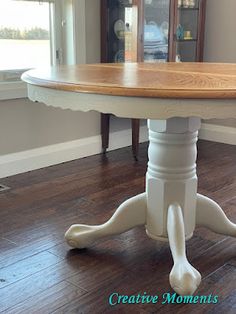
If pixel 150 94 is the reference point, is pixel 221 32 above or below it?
above

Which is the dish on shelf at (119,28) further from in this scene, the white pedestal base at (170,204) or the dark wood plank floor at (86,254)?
the white pedestal base at (170,204)

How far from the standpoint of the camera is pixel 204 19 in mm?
3557

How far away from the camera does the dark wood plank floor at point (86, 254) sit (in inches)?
58.8

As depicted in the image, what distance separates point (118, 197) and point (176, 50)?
1.51 metres

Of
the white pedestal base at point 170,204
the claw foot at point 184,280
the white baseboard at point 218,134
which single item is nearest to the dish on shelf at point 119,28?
the white baseboard at point 218,134

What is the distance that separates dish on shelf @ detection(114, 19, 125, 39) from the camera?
10.3 feet

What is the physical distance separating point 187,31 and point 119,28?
67cm

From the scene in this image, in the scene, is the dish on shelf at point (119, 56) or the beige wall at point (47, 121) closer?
the beige wall at point (47, 121)

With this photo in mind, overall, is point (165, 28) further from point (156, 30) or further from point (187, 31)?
point (187, 31)

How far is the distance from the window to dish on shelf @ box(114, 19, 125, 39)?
48 centimetres

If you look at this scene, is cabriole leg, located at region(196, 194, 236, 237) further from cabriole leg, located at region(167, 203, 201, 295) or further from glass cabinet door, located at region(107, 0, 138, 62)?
glass cabinet door, located at region(107, 0, 138, 62)

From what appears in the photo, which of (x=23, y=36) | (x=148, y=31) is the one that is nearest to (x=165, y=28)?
(x=148, y=31)

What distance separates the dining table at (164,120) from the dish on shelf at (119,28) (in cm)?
137

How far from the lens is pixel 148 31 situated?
10.4 ft
